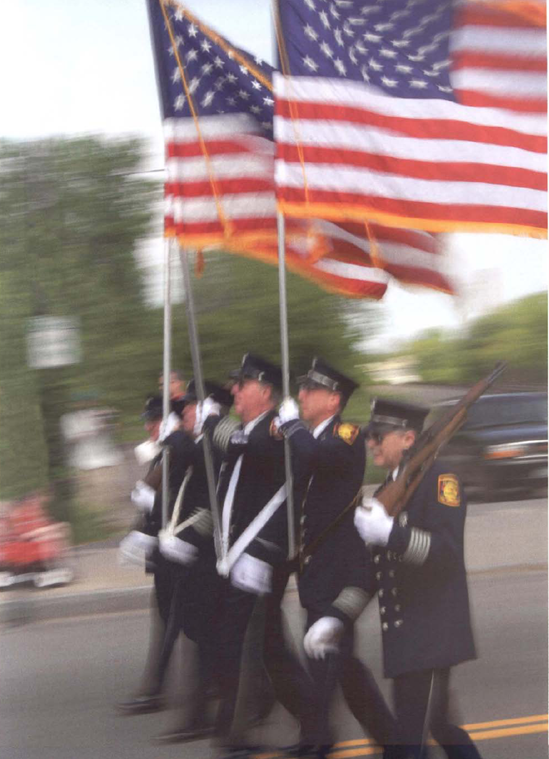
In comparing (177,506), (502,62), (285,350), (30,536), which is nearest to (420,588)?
(285,350)

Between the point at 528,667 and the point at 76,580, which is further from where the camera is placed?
the point at 76,580

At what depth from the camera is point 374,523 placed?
124 inches

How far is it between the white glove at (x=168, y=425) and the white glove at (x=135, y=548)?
0.33 metres

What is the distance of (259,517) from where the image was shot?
3596mm

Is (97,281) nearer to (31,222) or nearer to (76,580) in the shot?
(31,222)

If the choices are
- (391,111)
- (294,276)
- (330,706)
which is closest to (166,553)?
(330,706)

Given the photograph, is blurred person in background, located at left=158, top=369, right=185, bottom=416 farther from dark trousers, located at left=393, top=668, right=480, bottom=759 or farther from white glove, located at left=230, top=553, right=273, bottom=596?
dark trousers, located at left=393, top=668, right=480, bottom=759

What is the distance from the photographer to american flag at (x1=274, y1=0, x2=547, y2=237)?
11.1 ft

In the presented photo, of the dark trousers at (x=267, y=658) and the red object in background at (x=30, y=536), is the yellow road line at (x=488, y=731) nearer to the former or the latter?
the dark trousers at (x=267, y=658)

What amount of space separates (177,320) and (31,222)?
579 mm

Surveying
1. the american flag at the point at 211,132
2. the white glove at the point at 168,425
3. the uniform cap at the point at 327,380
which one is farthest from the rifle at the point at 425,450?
the american flag at the point at 211,132

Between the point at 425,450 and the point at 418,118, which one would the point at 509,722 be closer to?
the point at 425,450

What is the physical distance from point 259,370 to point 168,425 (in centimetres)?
39

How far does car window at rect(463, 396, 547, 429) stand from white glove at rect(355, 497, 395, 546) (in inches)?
14.8
